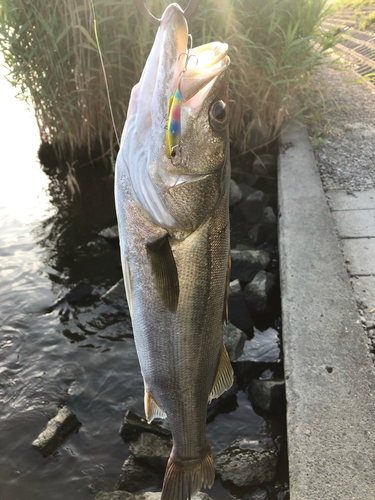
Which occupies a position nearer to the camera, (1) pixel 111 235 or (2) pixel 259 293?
(2) pixel 259 293

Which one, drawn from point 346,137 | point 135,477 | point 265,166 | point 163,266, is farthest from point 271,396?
point 346,137

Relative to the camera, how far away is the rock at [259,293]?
11.6ft

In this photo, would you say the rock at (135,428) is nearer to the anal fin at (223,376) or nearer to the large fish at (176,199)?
the anal fin at (223,376)

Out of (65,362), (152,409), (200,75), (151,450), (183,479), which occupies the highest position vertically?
(200,75)

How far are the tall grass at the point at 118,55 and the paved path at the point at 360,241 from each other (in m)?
1.96

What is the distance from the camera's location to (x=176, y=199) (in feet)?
4.66

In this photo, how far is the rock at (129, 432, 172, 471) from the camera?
240cm

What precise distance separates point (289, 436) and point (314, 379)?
14.7 inches

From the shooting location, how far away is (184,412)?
5.50ft

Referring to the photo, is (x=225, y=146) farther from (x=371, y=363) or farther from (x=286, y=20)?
(x=286, y=20)

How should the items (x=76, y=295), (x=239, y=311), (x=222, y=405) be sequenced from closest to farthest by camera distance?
1. (x=222, y=405)
2. (x=239, y=311)
3. (x=76, y=295)

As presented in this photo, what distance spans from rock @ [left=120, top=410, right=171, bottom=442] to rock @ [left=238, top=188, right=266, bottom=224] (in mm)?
3027

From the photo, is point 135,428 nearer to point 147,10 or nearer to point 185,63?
point 185,63

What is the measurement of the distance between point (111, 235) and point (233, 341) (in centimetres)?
229
